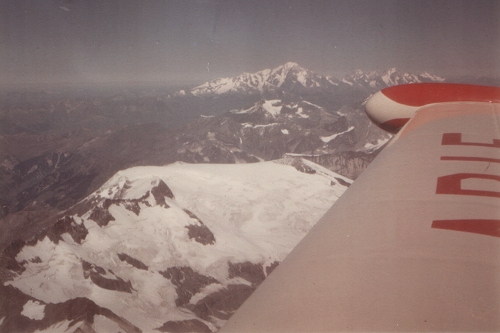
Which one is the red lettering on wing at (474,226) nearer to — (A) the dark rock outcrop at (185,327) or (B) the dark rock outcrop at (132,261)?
(A) the dark rock outcrop at (185,327)

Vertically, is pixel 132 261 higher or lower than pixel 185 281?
higher

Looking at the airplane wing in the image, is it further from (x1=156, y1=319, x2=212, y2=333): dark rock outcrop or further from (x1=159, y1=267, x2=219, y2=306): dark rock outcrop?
(x1=159, y1=267, x2=219, y2=306): dark rock outcrop

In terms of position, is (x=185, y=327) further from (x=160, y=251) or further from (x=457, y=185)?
(x=457, y=185)

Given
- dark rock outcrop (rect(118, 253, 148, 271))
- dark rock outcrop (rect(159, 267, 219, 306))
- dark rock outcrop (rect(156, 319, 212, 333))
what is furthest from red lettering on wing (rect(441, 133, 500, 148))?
dark rock outcrop (rect(118, 253, 148, 271))

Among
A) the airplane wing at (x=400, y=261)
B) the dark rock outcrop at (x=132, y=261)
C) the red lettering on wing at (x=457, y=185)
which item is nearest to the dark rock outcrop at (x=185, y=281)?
the dark rock outcrop at (x=132, y=261)

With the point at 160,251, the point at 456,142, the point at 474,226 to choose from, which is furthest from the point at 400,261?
the point at 160,251

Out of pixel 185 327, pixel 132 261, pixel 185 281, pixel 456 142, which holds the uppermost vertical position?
pixel 456 142

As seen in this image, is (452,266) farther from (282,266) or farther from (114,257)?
(114,257)

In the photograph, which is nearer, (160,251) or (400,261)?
(400,261)
